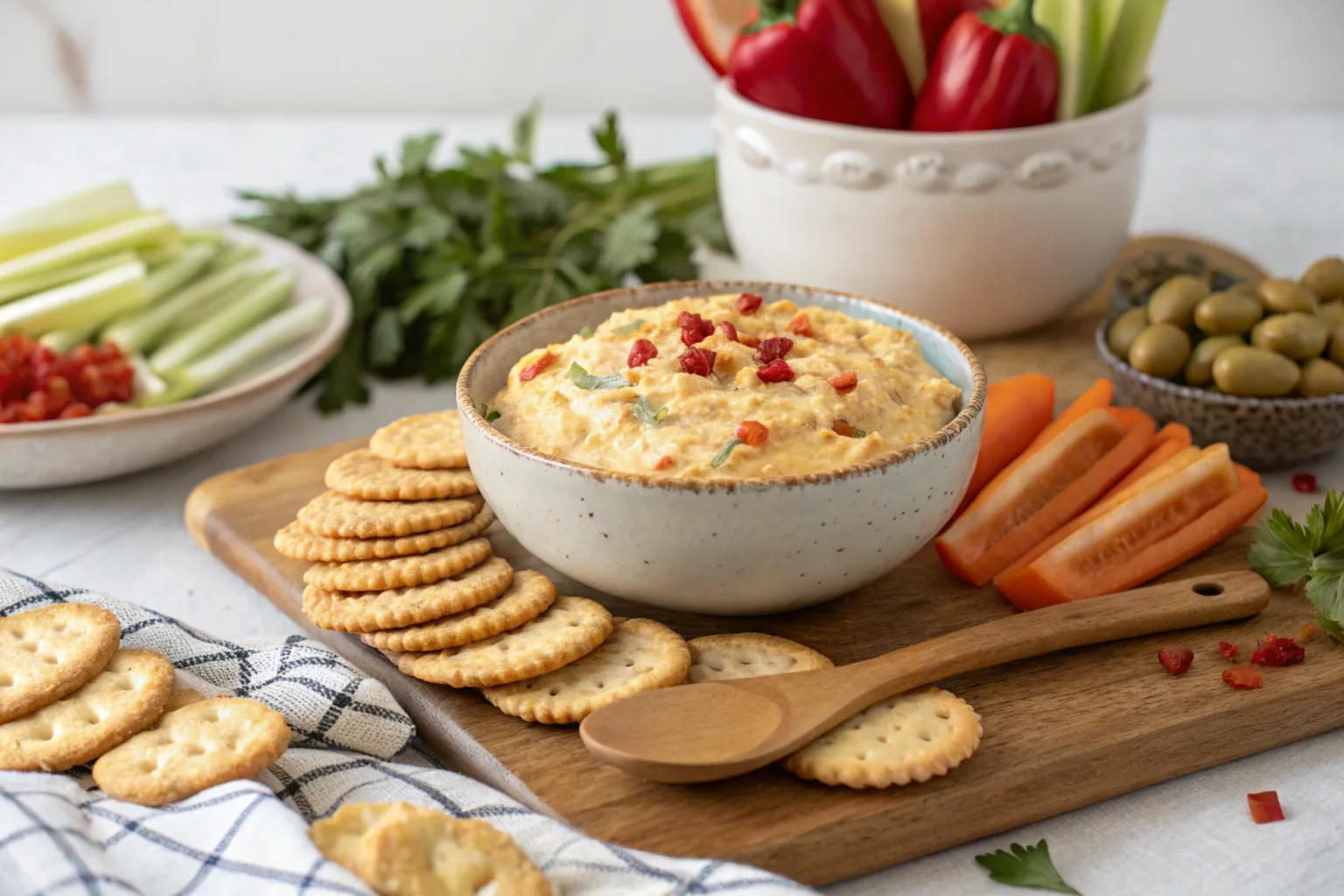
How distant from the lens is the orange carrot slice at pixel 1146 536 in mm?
3002

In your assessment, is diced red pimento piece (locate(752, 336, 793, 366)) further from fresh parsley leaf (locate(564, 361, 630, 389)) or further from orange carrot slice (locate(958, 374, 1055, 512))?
orange carrot slice (locate(958, 374, 1055, 512))

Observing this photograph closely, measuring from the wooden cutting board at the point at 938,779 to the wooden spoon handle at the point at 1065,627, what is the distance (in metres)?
0.05

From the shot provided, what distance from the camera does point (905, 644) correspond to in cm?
290

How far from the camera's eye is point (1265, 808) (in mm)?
2504

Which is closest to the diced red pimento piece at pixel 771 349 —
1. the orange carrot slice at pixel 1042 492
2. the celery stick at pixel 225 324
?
the orange carrot slice at pixel 1042 492

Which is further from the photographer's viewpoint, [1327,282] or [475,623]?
[1327,282]

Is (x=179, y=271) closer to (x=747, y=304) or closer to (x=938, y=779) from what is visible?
(x=747, y=304)

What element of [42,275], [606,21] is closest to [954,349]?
[42,275]

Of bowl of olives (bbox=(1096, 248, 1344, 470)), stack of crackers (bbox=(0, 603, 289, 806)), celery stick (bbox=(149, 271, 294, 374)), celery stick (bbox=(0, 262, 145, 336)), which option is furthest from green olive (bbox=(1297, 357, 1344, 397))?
celery stick (bbox=(0, 262, 145, 336))

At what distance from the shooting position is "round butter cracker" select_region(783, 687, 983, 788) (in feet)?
7.83

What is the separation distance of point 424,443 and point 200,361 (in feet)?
3.84

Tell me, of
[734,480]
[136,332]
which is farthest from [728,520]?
[136,332]

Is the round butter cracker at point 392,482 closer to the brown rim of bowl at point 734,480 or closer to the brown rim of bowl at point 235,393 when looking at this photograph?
the brown rim of bowl at point 734,480

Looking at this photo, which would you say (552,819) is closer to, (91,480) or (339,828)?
(339,828)
